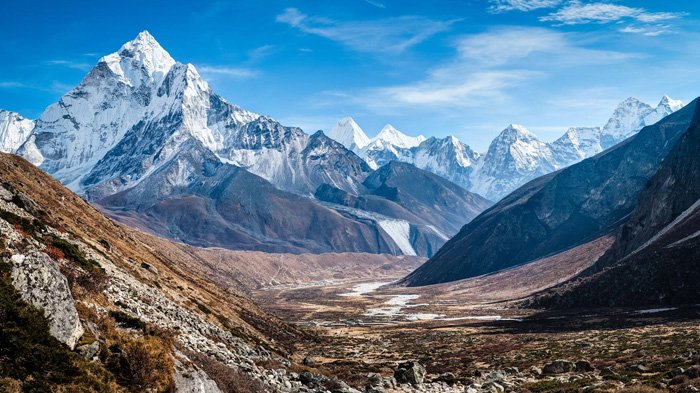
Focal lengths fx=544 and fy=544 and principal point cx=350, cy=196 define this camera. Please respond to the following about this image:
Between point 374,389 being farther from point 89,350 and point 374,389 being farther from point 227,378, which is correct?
point 89,350

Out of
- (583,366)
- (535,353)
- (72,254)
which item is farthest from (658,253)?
(72,254)

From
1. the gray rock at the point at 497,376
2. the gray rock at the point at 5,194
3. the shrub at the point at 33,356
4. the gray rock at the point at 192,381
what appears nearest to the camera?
the shrub at the point at 33,356

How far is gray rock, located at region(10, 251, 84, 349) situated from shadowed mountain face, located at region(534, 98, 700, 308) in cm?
11165

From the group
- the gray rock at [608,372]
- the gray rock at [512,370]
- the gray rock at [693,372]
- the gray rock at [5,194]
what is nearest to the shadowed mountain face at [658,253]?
the gray rock at [512,370]

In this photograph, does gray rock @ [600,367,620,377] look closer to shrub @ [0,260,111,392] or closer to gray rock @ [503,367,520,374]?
gray rock @ [503,367,520,374]

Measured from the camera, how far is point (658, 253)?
118250 mm

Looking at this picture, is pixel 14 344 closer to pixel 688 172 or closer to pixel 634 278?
pixel 634 278

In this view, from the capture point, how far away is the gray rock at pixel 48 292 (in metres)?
19.1

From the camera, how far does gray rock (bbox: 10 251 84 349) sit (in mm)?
19078

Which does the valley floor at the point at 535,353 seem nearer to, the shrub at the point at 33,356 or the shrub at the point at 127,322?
the shrub at the point at 127,322

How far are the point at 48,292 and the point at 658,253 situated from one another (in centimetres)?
12597

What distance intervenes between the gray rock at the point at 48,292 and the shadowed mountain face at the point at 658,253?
11165cm

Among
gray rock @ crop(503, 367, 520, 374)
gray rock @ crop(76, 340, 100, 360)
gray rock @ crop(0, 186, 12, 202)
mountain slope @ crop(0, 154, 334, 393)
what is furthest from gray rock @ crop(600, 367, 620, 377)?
gray rock @ crop(0, 186, 12, 202)

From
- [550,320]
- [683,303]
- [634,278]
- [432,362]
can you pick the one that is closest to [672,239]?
[634,278]
